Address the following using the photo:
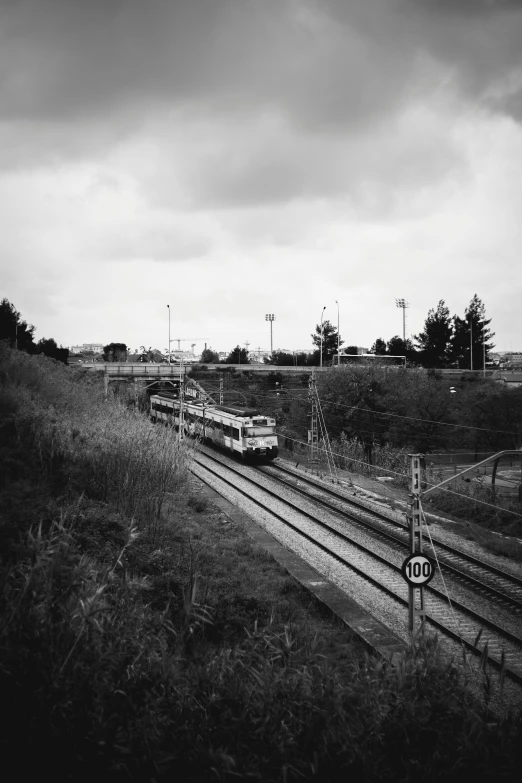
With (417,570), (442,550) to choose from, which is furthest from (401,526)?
(417,570)

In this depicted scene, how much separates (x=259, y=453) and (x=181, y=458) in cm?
1065

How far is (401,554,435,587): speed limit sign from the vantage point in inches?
425

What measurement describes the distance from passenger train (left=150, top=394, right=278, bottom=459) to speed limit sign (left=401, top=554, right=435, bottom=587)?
1868cm

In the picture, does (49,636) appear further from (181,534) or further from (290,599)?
(181,534)

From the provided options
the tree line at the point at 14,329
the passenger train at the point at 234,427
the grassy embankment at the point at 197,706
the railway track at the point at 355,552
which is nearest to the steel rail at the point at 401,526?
the railway track at the point at 355,552

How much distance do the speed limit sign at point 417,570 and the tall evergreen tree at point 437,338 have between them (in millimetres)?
80468

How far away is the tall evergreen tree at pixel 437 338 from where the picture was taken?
290ft

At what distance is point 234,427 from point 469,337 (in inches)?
2534

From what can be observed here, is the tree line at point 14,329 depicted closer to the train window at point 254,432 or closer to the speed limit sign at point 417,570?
the train window at point 254,432

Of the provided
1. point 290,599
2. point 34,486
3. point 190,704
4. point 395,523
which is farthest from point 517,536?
point 190,704

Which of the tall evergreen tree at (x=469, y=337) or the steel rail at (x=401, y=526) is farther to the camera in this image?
the tall evergreen tree at (x=469, y=337)

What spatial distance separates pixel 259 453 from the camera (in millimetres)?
32781

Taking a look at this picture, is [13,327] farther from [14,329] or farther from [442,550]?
[442,550]

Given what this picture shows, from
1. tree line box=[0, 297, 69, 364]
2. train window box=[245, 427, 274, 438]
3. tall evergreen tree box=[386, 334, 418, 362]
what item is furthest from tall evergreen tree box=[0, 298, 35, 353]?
tall evergreen tree box=[386, 334, 418, 362]
